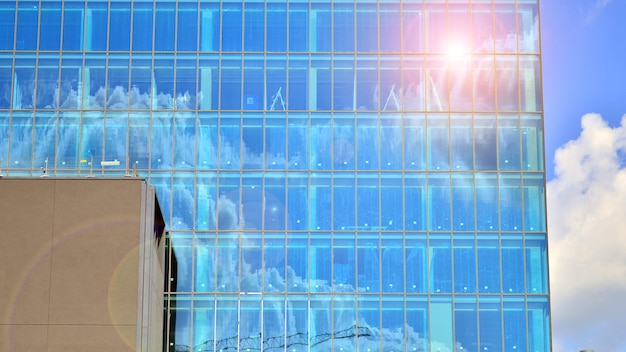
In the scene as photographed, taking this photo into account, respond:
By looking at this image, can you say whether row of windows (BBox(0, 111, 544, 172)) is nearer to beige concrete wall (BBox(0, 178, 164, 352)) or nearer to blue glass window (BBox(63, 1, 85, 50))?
blue glass window (BBox(63, 1, 85, 50))

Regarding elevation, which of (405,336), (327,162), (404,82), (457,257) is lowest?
(405,336)

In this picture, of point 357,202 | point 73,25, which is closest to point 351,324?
point 357,202

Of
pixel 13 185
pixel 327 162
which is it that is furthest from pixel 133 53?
pixel 13 185

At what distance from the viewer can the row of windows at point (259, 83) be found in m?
57.1

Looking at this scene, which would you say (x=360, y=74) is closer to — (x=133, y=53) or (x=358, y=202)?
(x=358, y=202)

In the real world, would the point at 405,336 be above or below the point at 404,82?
below

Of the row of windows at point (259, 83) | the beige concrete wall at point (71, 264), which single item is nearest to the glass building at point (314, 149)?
the row of windows at point (259, 83)

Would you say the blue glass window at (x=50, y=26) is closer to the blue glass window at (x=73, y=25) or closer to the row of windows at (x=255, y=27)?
the row of windows at (x=255, y=27)

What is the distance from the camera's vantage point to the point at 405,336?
5466 cm

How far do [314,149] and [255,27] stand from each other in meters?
6.47

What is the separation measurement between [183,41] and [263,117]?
5215 millimetres

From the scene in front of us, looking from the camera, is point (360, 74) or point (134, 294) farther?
point (360, 74)

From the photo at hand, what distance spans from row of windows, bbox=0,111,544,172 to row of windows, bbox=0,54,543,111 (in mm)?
615

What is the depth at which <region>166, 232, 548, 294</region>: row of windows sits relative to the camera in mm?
55000
